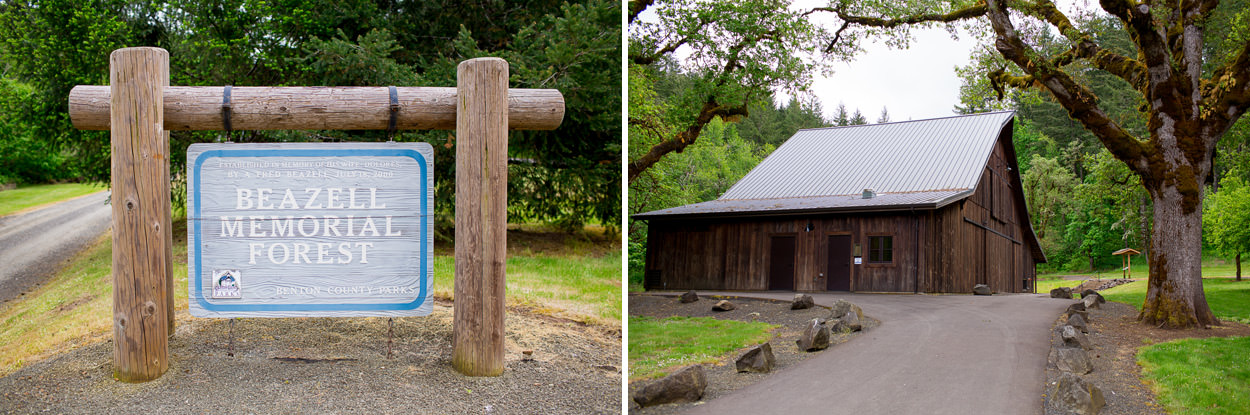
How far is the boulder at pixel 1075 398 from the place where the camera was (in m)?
4.84

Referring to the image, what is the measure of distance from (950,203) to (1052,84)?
8.30 ft

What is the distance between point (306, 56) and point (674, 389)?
431 inches

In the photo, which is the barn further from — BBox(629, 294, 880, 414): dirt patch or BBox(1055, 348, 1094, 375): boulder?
BBox(1055, 348, 1094, 375): boulder

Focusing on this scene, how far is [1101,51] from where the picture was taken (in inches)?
421

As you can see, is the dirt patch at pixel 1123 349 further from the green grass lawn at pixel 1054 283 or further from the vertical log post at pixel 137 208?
the vertical log post at pixel 137 208

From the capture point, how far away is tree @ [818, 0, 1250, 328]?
9.39 m

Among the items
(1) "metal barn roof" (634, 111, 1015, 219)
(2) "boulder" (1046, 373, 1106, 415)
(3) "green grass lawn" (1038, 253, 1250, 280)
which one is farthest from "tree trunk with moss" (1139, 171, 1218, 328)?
(2) "boulder" (1046, 373, 1106, 415)

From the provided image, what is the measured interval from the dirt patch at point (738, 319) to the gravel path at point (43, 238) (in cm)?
1163

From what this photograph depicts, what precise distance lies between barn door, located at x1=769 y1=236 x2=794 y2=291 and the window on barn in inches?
42.2

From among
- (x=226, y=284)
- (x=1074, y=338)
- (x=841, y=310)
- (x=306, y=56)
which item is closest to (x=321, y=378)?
(x=226, y=284)

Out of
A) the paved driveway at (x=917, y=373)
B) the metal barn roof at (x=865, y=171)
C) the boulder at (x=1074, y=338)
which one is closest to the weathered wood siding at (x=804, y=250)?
the metal barn roof at (x=865, y=171)

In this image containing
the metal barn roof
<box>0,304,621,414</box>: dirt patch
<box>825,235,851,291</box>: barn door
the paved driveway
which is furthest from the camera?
the metal barn roof

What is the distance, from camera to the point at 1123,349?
295 inches

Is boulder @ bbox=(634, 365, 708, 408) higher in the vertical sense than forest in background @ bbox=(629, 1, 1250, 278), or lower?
lower
